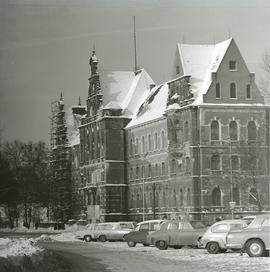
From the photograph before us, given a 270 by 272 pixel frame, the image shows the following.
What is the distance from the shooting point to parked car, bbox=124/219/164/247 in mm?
27253

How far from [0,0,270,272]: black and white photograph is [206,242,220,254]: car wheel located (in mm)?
39

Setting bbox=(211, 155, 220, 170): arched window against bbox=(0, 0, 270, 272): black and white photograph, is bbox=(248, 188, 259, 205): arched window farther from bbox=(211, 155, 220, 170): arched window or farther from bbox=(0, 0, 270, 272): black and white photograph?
bbox=(211, 155, 220, 170): arched window

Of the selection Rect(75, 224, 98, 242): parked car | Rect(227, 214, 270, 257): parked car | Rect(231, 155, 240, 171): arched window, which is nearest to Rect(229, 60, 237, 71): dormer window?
Rect(231, 155, 240, 171): arched window

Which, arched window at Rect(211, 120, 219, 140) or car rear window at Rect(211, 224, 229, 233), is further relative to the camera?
arched window at Rect(211, 120, 219, 140)

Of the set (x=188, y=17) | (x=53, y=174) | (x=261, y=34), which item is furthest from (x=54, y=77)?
(x=53, y=174)

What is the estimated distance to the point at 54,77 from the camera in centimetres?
1884

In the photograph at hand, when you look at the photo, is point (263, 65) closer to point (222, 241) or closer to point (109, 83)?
point (222, 241)

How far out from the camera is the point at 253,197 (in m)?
38.5

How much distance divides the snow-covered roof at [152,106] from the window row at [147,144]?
1219 mm

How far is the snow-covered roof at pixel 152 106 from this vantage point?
172 feet

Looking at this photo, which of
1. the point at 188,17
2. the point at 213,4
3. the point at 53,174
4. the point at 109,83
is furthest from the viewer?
the point at 109,83

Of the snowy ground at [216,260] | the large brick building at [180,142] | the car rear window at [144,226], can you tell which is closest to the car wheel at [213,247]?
the snowy ground at [216,260]

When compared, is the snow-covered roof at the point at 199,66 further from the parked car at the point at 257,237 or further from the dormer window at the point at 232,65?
the parked car at the point at 257,237

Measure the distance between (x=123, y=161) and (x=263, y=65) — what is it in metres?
27.7
